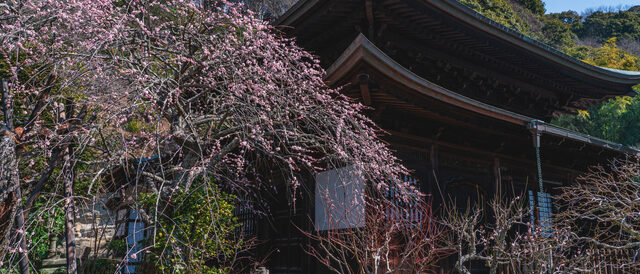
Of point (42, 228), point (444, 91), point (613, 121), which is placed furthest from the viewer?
point (613, 121)

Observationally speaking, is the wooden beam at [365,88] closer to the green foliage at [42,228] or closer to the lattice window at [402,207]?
the lattice window at [402,207]

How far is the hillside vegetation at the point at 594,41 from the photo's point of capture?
22828 millimetres

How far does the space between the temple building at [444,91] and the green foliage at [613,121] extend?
13987mm

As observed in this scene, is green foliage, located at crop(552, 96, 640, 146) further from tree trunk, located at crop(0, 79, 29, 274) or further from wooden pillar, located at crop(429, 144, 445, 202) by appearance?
tree trunk, located at crop(0, 79, 29, 274)

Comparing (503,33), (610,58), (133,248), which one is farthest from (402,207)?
(610,58)

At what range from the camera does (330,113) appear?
6473mm

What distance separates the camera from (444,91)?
6582 millimetres

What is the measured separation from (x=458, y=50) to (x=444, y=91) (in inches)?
117

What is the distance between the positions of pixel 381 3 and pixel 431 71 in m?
2.43

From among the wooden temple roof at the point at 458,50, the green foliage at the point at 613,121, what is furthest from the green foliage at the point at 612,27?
the wooden temple roof at the point at 458,50

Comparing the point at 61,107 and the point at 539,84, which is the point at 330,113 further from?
the point at 539,84

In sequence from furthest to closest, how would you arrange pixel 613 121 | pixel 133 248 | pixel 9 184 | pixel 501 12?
pixel 501 12 < pixel 613 121 < pixel 133 248 < pixel 9 184

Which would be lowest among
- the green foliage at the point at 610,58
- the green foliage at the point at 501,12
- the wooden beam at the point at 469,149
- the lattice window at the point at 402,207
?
the lattice window at the point at 402,207

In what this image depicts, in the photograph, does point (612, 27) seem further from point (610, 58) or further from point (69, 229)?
point (69, 229)
